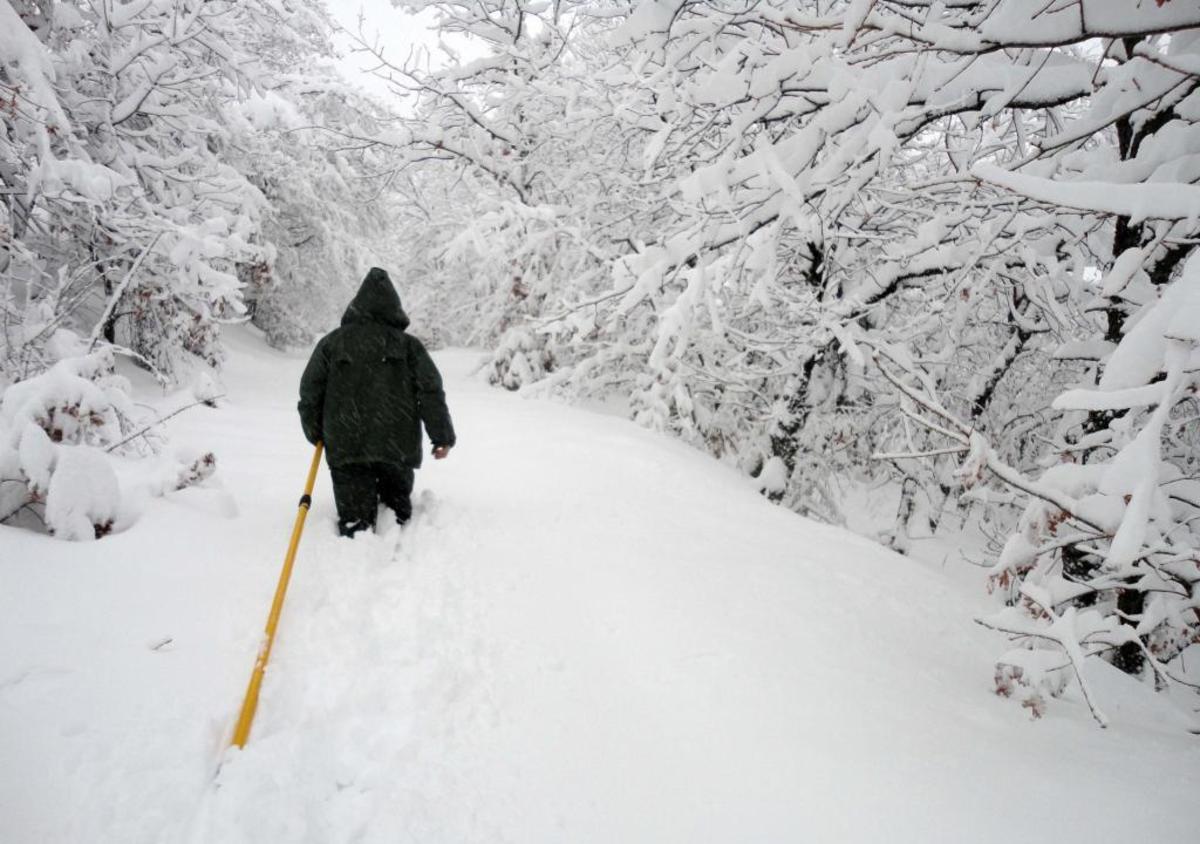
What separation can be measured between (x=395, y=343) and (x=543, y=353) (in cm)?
815

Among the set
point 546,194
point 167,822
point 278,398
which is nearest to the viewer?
point 167,822

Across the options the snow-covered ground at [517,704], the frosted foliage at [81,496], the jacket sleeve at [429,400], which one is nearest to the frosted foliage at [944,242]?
the snow-covered ground at [517,704]

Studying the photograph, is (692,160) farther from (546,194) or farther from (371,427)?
(546,194)

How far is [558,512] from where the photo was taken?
489 cm

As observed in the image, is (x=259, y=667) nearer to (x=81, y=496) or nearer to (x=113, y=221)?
(x=81, y=496)

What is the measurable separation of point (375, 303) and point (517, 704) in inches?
119

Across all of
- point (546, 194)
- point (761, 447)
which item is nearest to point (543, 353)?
point (546, 194)

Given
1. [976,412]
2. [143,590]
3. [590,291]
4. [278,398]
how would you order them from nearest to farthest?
[143,590]
[976,412]
[278,398]
[590,291]

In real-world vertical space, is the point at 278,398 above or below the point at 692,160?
below

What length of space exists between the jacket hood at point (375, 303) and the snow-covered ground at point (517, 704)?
149cm

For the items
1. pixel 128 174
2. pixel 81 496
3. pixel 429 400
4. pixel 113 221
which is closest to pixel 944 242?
pixel 429 400

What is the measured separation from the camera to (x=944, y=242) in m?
5.66

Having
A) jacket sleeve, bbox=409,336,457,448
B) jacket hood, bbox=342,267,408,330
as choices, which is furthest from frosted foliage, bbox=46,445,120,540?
jacket sleeve, bbox=409,336,457,448

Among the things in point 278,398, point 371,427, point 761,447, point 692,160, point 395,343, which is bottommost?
point 278,398
